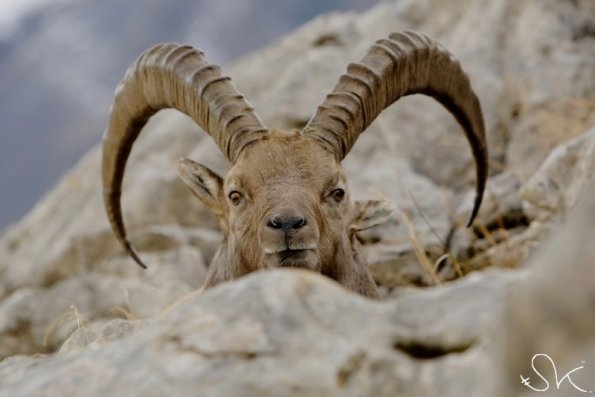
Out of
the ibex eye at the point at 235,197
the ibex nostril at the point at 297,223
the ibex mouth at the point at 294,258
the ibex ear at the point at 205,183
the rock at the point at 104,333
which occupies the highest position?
the ibex ear at the point at 205,183

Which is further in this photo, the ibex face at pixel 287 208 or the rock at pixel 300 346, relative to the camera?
the ibex face at pixel 287 208

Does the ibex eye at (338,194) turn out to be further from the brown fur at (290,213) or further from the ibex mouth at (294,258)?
the ibex mouth at (294,258)

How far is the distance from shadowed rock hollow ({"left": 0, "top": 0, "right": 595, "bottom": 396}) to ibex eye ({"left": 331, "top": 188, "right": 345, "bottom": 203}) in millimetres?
967

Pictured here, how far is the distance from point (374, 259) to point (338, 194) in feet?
15.2

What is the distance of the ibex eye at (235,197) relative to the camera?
745 centimetres

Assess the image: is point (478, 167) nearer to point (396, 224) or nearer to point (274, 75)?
point (396, 224)

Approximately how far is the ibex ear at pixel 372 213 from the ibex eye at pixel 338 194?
1.85ft

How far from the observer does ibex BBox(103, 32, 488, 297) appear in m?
6.92

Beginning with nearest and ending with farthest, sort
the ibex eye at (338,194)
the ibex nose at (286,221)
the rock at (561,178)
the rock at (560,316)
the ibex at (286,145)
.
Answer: the rock at (560,316) → the ibex nose at (286,221) → the ibex at (286,145) → the ibex eye at (338,194) → the rock at (561,178)

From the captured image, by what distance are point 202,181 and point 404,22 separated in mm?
12843

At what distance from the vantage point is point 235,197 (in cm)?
750

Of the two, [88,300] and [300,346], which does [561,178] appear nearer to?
[300,346]
